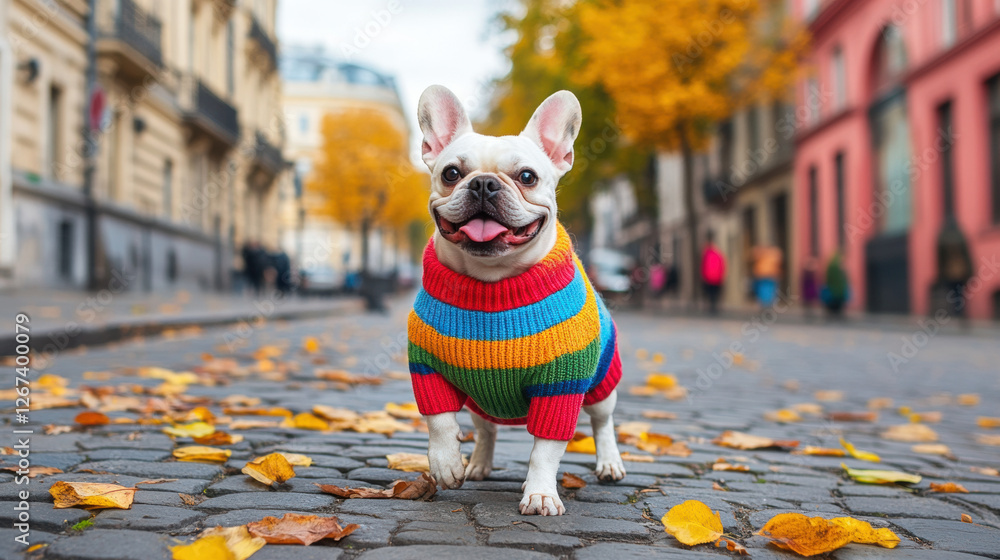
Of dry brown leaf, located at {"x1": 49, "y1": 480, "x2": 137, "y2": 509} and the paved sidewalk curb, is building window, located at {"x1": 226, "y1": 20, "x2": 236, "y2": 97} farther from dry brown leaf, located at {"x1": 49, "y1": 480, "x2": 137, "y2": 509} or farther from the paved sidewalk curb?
dry brown leaf, located at {"x1": 49, "y1": 480, "x2": 137, "y2": 509}

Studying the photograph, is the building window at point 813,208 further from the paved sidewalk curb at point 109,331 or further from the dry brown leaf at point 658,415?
the dry brown leaf at point 658,415

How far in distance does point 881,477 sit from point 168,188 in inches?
958

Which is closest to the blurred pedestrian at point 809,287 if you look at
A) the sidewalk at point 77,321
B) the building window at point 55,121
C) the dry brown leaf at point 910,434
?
the sidewalk at point 77,321

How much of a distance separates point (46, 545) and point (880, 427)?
13.9 feet

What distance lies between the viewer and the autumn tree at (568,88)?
24359 mm

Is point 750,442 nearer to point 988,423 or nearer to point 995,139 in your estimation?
point 988,423

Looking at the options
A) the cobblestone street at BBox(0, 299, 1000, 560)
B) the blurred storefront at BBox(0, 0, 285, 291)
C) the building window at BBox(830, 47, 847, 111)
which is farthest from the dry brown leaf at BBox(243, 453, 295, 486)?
the building window at BBox(830, 47, 847, 111)

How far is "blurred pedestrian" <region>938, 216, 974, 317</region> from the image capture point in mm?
14352

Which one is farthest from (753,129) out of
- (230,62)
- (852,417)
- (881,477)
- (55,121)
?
(881,477)

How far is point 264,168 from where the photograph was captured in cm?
3534

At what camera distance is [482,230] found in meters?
2.47

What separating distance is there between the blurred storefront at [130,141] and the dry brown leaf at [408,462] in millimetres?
11751

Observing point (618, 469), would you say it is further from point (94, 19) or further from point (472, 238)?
point (94, 19)

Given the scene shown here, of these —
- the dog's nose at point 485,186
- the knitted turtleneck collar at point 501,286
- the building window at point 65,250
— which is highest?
the building window at point 65,250
